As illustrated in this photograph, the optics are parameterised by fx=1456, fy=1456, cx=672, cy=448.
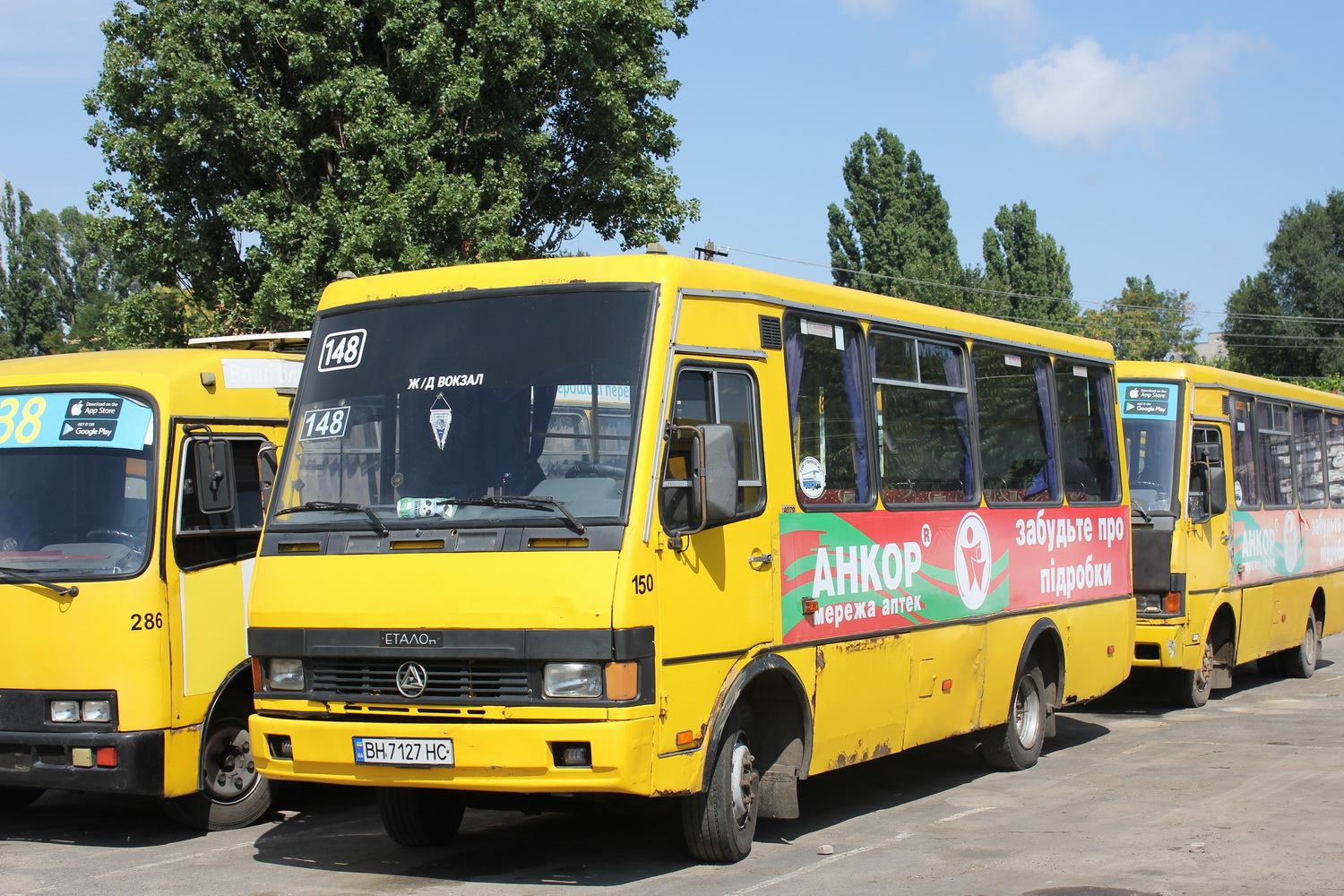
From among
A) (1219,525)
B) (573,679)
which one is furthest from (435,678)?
(1219,525)

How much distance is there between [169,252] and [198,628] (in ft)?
43.7

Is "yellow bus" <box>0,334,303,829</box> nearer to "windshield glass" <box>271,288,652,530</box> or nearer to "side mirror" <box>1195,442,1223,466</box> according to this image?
"windshield glass" <box>271,288,652,530</box>

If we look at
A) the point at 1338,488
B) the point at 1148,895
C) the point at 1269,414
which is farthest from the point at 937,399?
the point at 1338,488

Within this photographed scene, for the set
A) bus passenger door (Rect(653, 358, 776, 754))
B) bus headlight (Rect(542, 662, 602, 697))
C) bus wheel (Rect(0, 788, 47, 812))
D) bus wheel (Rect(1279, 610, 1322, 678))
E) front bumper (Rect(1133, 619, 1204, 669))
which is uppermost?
bus passenger door (Rect(653, 358, 776, 754))

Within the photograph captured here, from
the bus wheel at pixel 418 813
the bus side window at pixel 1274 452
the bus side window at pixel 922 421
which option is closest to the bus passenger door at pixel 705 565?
the bus side window at pixel 922 421

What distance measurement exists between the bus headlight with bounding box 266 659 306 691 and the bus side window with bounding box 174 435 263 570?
1.55 meters

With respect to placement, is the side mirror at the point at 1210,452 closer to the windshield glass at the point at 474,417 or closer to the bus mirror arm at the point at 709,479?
the bus mirror arm at the point at 709,479

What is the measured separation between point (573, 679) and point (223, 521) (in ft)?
11.2

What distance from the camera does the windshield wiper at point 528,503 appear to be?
22.1ft

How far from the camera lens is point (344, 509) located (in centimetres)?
729

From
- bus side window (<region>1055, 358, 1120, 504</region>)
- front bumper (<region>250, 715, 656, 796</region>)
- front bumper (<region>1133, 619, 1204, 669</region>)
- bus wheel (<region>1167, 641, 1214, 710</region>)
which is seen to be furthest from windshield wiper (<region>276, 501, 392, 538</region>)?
Answer: bus wheel (<region>1167, 641, 1214, 710</region>)

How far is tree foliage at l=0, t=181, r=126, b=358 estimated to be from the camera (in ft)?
245

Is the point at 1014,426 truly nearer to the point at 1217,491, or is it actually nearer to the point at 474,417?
the point at 1217,491

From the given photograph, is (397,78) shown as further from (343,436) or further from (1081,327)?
(1081,327)
